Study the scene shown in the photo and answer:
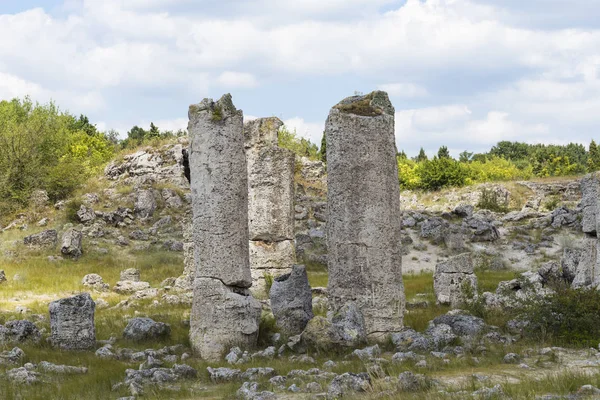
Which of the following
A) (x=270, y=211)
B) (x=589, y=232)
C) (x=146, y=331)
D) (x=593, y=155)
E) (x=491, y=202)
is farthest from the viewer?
(x=593, y=155)

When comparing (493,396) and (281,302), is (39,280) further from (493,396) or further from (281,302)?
(493,396)

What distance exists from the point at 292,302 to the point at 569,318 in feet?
15.2

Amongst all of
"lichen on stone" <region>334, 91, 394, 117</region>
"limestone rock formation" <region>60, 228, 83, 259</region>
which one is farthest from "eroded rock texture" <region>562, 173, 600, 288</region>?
"limestone rock formation" <region>60, 228, 83, 259</region>

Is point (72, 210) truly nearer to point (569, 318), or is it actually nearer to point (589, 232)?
point (589, 232)

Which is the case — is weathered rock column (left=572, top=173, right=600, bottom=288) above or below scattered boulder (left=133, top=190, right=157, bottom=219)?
below

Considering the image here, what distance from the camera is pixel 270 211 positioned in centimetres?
1962

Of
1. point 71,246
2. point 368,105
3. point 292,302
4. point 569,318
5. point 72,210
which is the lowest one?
point 569,318

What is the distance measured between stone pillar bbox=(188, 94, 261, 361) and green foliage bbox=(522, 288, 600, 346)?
14.9ft

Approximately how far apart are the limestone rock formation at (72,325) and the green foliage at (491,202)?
27.4 metres

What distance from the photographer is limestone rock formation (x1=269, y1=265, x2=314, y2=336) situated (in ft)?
40.6

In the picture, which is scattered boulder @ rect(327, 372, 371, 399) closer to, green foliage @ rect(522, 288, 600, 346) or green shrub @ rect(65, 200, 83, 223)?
green foliage @ rect(522, 288, 600, 346)

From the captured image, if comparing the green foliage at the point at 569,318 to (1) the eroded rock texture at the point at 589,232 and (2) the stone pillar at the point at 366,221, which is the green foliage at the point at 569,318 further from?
(1) the eroded rock texture at the point at 589,232

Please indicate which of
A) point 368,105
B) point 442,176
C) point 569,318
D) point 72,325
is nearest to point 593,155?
point 442,176

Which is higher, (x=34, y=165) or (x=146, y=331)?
(x=34, y=165)
